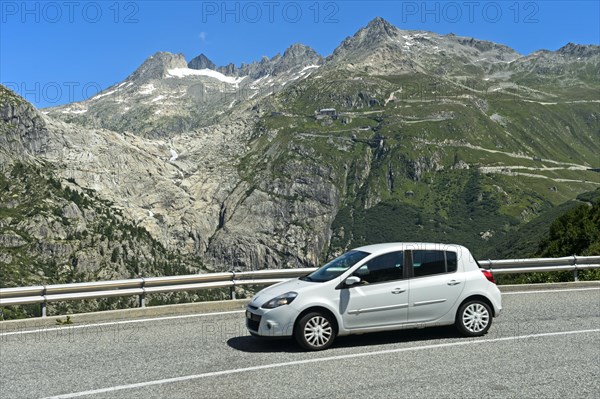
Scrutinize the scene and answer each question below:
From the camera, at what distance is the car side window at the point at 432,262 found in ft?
37.9

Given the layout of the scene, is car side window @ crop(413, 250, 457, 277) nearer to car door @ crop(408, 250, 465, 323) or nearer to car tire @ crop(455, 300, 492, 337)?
car door @ crop(408, 250, 465, 323)

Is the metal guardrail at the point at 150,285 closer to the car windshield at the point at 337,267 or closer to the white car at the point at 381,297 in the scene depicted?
the car windshield at the point at 337,267

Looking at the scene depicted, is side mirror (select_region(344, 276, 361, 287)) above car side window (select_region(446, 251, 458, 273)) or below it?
below

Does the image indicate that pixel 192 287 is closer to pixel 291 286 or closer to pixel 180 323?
pixel 180 323

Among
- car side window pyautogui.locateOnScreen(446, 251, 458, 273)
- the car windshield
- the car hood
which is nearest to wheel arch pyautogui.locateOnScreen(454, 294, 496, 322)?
car side window pyautogui.locateOnScreen(446, 251, 458, 273)

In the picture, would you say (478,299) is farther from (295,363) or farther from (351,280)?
(295,363)

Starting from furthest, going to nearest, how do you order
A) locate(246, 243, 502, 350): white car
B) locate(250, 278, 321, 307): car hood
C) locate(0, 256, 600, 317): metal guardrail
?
locate(0, 256, 600, 317): metal guardrail < locate(250, 278, 321, 307): car hood < locate(246, 243, 502, 350): white car

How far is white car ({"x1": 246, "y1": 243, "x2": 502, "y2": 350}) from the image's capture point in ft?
35.0

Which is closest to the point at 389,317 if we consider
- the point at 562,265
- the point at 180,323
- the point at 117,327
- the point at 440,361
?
the point at 440,361

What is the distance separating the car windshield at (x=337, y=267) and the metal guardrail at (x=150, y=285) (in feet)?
16.8

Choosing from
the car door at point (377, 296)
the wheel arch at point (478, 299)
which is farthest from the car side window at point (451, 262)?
the car door at point (377, 296)

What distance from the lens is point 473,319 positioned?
38.5 feet

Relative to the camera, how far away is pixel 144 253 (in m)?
199

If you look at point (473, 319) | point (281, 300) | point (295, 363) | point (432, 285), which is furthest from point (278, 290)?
point (473, 319)
